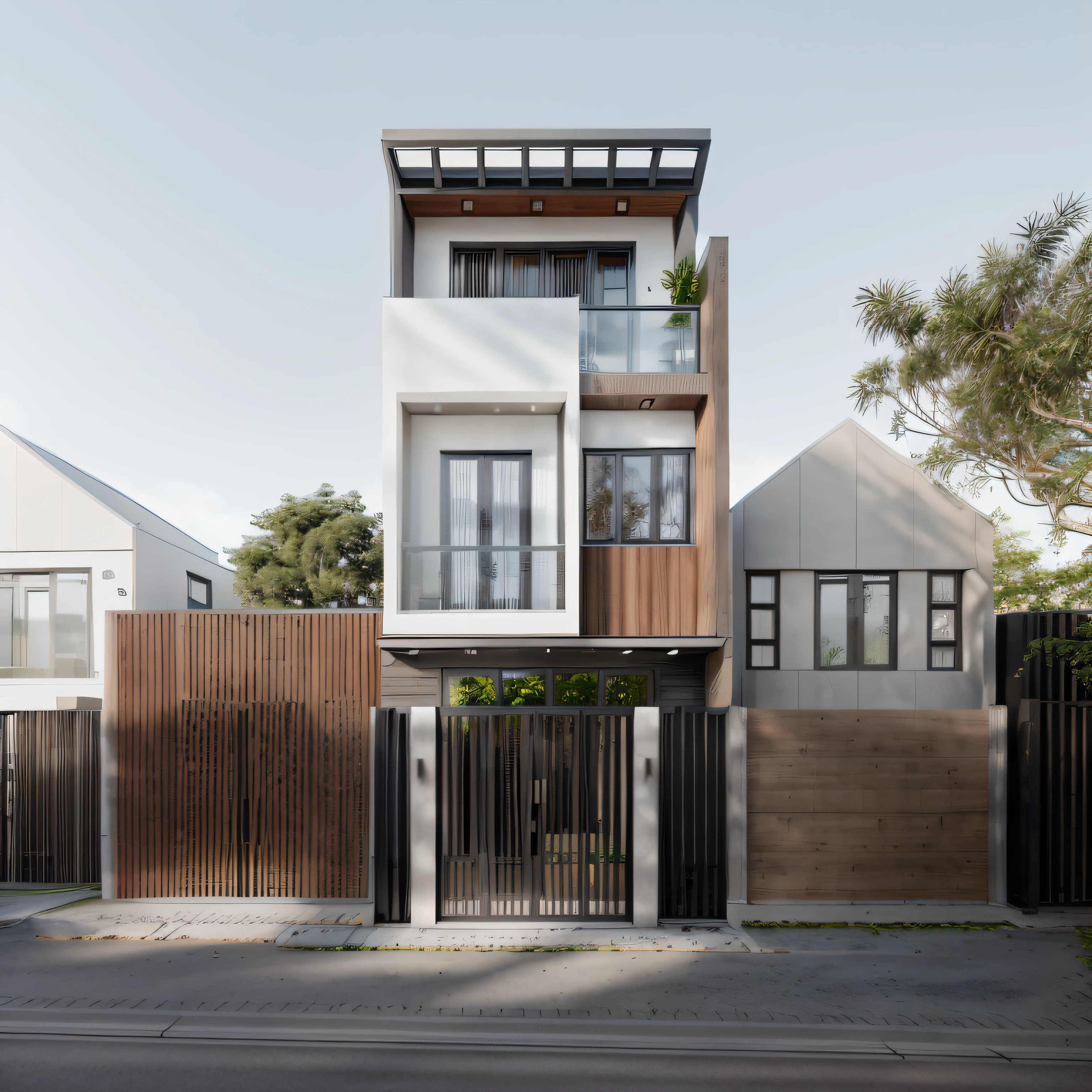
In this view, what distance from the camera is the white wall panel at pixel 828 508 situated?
9703 millimetres

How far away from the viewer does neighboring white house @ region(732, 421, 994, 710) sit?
31.7ft

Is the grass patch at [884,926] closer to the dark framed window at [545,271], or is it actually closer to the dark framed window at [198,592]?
the dark framed window at [545,271]

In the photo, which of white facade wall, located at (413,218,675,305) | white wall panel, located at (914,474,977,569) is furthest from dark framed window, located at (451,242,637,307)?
white wall panel, located at (914,474,977,569)

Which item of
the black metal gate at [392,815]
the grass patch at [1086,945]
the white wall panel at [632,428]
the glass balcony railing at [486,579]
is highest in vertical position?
the white wall panel at [632,428]

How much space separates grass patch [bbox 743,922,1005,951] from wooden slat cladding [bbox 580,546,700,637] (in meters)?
3.25

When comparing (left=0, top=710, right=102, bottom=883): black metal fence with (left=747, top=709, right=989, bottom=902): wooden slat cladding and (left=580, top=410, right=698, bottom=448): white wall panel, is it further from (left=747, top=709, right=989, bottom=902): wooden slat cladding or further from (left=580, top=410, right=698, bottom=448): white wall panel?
(left=747, top=709, right=989, bottom=902): wooden slat cladding

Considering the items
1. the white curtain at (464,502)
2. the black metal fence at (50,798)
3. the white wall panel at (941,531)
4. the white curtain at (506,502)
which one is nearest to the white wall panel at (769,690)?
the white wall panel at (941,531)

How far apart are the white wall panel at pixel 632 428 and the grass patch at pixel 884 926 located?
5680 millimetres

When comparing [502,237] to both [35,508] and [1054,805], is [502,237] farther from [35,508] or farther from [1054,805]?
[1054,805]

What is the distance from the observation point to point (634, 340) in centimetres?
897

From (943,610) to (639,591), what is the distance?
15.1 feet

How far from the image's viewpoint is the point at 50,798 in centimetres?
900

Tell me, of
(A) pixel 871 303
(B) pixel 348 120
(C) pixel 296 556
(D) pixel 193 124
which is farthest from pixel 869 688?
(C) pixel 296 556

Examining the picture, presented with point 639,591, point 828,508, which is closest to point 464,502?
point 639,591
